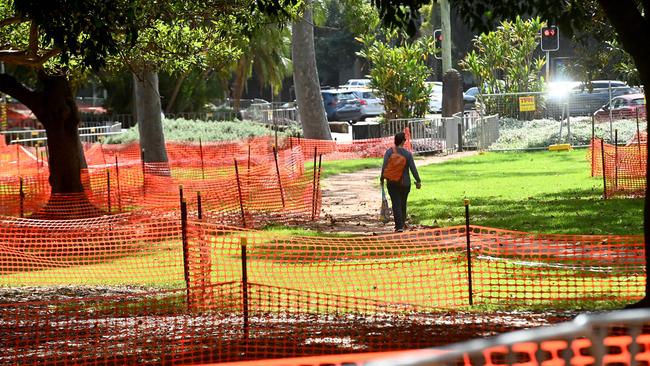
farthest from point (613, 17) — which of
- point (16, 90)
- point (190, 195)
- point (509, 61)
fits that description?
point (509, 61)

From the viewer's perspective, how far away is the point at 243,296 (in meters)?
9.61

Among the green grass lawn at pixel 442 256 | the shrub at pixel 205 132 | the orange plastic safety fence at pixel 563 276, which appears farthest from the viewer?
the shrub at pixel 205 132

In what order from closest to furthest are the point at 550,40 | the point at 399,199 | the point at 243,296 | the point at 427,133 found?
the point at 243,296 → the point at 399,199 → the point at 550,40 → the point at 427,133

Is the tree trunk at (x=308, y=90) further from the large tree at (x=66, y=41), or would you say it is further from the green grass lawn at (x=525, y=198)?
the large tree at (x=66, y=41)

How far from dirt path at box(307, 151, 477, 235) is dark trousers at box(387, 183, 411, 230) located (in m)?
0.97

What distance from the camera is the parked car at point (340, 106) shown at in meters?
54.2

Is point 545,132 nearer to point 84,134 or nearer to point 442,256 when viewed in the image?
point 84,134

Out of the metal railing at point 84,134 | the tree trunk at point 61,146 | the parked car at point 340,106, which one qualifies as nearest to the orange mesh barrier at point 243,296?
the tree trunk at point 61,146

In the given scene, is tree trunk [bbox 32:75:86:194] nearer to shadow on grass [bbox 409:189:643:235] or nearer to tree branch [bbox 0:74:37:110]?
tree branch [bbox 0:74:37:110]

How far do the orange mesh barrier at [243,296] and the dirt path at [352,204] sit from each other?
3.20 meters

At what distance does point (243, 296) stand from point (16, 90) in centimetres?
1111

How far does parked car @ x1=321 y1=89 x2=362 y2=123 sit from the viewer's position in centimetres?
5419

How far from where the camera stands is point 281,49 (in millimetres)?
58656

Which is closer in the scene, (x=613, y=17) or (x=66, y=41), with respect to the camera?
(x=613, y=17)
